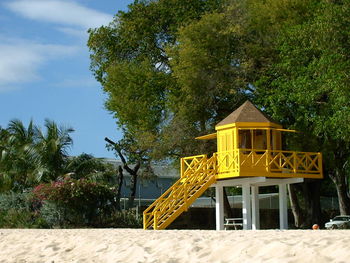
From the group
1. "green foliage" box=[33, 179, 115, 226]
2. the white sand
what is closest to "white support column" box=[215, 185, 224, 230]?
"green foliage" box=[33, 179, 115, 226]

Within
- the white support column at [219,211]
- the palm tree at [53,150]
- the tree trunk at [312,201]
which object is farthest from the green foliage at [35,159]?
the tree trunk at [312,201]

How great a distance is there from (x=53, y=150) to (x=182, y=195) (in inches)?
453

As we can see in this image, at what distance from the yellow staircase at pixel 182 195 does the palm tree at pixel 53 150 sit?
33.1ft

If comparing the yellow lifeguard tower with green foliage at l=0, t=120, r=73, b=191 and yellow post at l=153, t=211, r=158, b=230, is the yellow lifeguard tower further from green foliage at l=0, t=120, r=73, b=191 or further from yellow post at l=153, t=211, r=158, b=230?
green foliage at l=0, t=120, r=73, b=191

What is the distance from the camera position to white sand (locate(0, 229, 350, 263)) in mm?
13766

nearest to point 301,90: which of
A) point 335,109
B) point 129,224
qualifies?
point 335,109

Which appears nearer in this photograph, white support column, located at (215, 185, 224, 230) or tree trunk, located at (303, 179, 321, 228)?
white support column, located at (215, 185, 224, 230)

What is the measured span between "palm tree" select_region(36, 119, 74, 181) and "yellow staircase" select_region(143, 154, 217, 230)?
1008cm

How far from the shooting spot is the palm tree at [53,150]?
133 feet

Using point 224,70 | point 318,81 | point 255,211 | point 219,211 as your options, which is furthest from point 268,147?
point 224,70

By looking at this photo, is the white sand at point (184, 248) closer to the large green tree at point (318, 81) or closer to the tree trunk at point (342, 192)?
the large green tree at point (318, 81)

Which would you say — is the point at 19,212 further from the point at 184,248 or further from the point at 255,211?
the point at 184,248

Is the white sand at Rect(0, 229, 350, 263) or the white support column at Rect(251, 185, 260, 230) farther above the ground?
the white support column at Rect(251, 185, 260, 230)

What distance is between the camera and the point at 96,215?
35.4 metres
